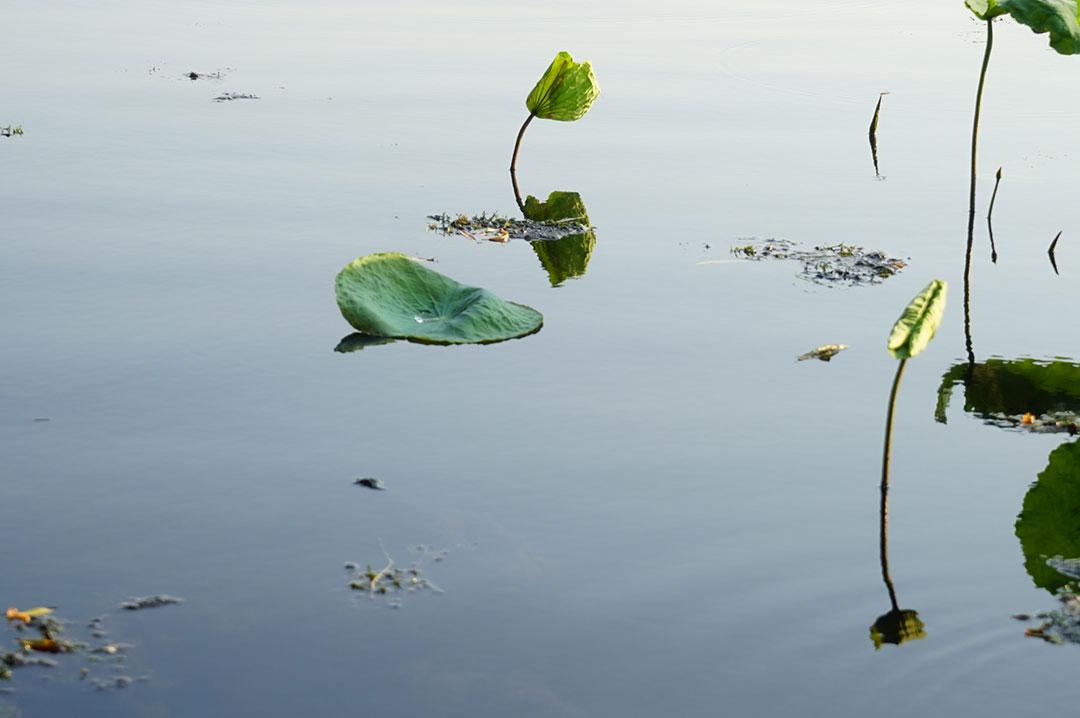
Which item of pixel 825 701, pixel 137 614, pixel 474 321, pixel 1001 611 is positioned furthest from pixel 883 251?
pixel 137 614

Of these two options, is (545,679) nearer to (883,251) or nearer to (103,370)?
(103,370)

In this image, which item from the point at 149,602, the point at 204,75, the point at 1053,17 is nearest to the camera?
the point at 149,602

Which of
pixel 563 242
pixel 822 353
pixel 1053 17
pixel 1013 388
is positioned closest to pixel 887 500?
pixel 1013 388

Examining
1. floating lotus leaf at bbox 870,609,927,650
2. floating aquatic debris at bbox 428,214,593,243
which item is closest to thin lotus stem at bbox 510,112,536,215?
floating aquatic debris at bbox 428,214,593,243

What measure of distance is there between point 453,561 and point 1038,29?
5131 millimetres

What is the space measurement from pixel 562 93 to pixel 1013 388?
501 centimetres

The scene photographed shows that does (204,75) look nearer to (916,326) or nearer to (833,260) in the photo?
(833,260)

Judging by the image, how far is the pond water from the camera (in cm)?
429

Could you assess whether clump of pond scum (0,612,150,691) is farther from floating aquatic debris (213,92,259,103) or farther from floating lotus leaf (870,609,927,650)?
floating aquatic debris (213,92,259,103)

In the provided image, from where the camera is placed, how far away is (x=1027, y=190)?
1064 centimetres

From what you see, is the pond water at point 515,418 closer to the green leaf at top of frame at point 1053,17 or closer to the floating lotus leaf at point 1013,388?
the floating lotus leaf at point 1013,388

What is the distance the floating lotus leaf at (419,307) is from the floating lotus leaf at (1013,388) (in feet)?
6.89

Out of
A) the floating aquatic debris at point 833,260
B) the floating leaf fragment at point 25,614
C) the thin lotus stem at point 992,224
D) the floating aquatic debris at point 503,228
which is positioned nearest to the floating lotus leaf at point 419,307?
the floating aquatic debris at point 503,228

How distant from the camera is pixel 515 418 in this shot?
625 centimetres
